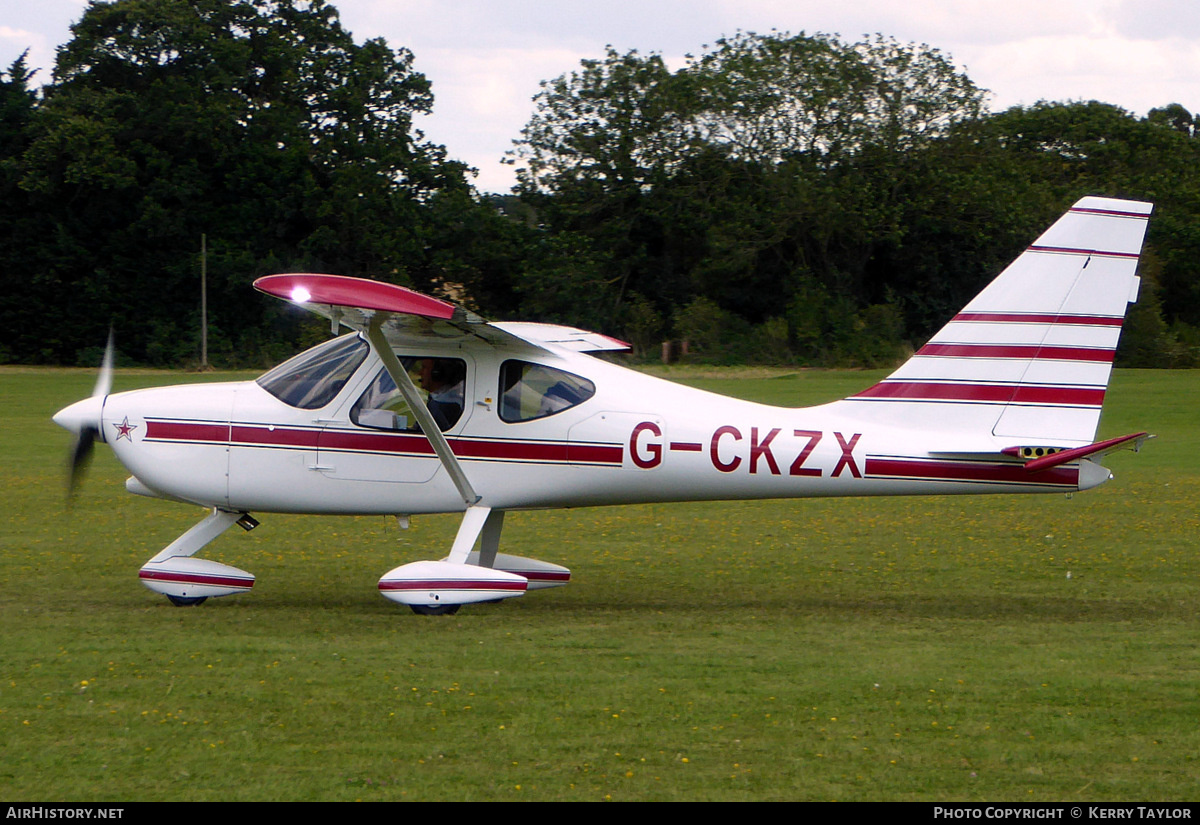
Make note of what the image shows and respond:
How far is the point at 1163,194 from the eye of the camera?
57.2 m

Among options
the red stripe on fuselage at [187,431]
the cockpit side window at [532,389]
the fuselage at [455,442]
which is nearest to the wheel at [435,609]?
the fuselage at [455,442]

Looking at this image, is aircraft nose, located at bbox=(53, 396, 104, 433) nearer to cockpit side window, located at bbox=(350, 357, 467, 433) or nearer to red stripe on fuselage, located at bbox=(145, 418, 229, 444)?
red stripe on fuselage, located at bbox=(145, 418, 229, 444)

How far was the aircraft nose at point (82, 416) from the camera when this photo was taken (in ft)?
32.8

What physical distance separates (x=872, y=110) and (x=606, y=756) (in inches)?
1963

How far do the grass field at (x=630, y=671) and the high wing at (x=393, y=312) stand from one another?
216 cm

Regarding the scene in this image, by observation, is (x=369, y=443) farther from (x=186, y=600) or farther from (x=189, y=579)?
(x=186, y=600)

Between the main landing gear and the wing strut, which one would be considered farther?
the main landing gear

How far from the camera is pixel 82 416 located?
33.0 feet

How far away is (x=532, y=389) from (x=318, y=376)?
1.69m

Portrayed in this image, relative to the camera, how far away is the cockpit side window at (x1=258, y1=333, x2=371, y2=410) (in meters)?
10.0

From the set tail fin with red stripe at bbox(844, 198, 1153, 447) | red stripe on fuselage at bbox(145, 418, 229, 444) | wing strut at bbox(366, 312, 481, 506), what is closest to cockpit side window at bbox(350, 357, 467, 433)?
wing strut at bbox(366, 312, 481, 506)

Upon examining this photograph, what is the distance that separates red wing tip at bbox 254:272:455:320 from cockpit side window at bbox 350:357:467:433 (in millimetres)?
1451

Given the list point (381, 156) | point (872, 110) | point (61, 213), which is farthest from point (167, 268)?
point (872, 110)

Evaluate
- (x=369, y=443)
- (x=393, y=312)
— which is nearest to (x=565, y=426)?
(x=369, y=443)
